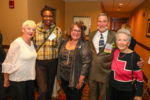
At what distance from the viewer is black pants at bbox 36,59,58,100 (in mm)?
2123

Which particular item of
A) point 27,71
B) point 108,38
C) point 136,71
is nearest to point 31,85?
point 27,71

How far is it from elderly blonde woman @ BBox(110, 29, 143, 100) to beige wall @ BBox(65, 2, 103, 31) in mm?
4368

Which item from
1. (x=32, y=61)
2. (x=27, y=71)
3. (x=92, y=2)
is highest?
(x=92, y=2)

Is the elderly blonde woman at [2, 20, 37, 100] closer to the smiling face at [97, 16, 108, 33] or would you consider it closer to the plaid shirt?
the plaid shirt

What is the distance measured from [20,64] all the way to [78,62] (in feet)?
2.44

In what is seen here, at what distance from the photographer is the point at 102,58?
1819 mm

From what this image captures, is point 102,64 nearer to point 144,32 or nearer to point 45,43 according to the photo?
point 45,43

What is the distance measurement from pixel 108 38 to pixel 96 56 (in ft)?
→ 0.95

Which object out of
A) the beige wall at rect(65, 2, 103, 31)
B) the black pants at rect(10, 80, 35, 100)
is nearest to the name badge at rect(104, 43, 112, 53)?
the black pants at rect(10, 80, 35, 100)

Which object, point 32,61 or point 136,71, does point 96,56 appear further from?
point 32,61

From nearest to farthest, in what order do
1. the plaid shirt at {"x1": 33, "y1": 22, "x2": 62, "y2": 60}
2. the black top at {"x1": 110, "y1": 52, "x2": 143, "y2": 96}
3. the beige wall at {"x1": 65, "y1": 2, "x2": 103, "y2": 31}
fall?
the black top at {"x1": 110, "y1": 52, "x2": 143, "y2": 96} < the plaid shirt at {"x1": 33, "y1": 22, "x2": 62, "y2": 60} < the beige wall at {"x1": 65, "y1": 2, "x2": 103, "y2": 31}

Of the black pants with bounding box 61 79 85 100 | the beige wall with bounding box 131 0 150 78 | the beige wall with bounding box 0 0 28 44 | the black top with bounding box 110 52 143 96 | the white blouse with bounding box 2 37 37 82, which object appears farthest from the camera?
the beige wall with bounding box 131 0 150 78

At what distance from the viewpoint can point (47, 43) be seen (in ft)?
6.90

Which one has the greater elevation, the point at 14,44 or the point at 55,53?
the point at 14,44
